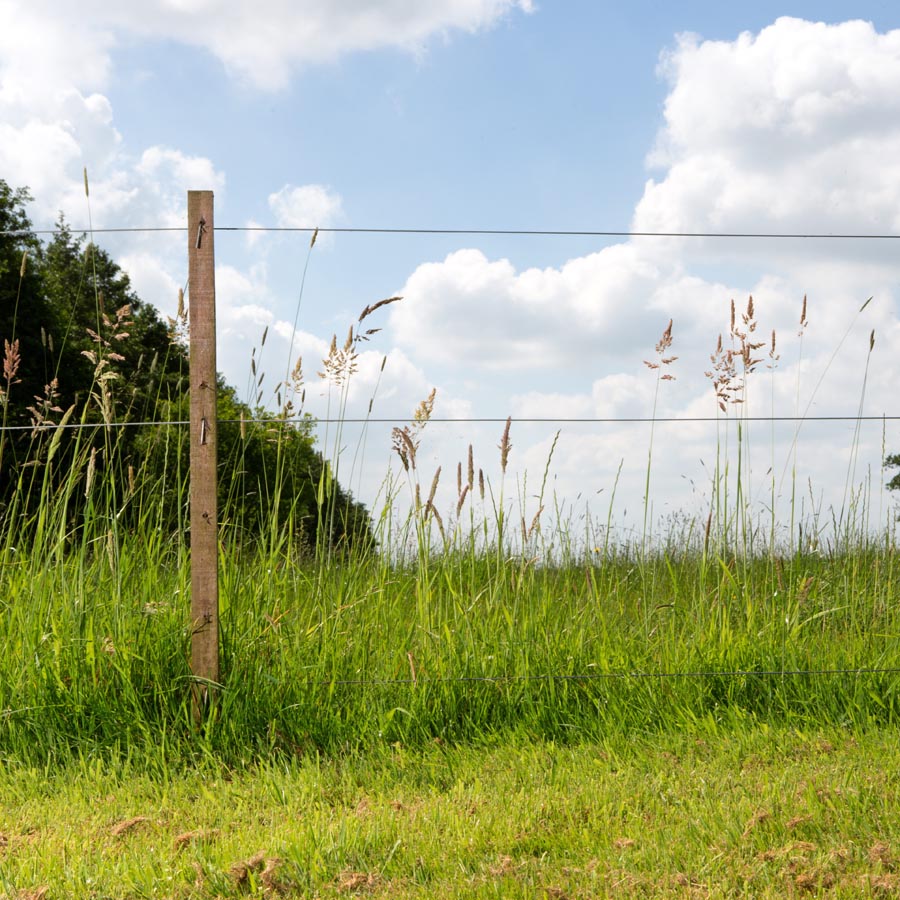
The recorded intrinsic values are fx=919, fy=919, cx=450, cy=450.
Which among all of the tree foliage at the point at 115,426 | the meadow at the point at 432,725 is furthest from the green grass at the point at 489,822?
the tree foliage at the point at 115,426

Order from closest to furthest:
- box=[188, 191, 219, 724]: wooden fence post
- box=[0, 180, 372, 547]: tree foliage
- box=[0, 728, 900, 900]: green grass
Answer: box=[0, 728, 900, 900]: green grass
box=[188, 191, 219, 724]: wooden fence post
box=[0, 180, 372, 547]: tree foliage

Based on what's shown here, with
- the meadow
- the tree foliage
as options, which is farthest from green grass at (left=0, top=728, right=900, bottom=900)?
the tree foliage

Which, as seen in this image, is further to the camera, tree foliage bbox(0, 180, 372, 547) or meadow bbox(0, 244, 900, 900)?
tree foliage bbox(0, 180, 372, 547)

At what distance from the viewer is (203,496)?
3.66 metres

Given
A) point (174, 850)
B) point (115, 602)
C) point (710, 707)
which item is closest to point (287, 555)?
point (115, 602)

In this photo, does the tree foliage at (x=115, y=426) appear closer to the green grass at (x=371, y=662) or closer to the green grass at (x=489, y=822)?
the green grass at (x=371, y=662)

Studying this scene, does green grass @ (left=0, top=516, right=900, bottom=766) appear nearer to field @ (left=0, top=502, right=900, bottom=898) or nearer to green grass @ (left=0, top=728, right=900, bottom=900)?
field @ (left=0, top=502, right=900, bottom=898)

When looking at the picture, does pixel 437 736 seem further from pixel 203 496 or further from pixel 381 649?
pixel 203 496

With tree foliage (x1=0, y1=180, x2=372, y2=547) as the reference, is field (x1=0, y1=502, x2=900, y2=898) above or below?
below

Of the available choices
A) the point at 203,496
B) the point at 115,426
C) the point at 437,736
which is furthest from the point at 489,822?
the point at 115,426

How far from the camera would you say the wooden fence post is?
364cm

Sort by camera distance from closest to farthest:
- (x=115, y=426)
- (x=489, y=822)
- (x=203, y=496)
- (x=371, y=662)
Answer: (x=489, y=822), (x=203, y=496), (x=371, y=662), (x=115, y=426)

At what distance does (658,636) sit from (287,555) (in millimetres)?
1768

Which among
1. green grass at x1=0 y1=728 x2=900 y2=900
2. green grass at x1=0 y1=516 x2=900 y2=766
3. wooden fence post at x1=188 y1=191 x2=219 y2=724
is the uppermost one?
wooden fence post at x1=188 y1=191 x2=219 y2=724
